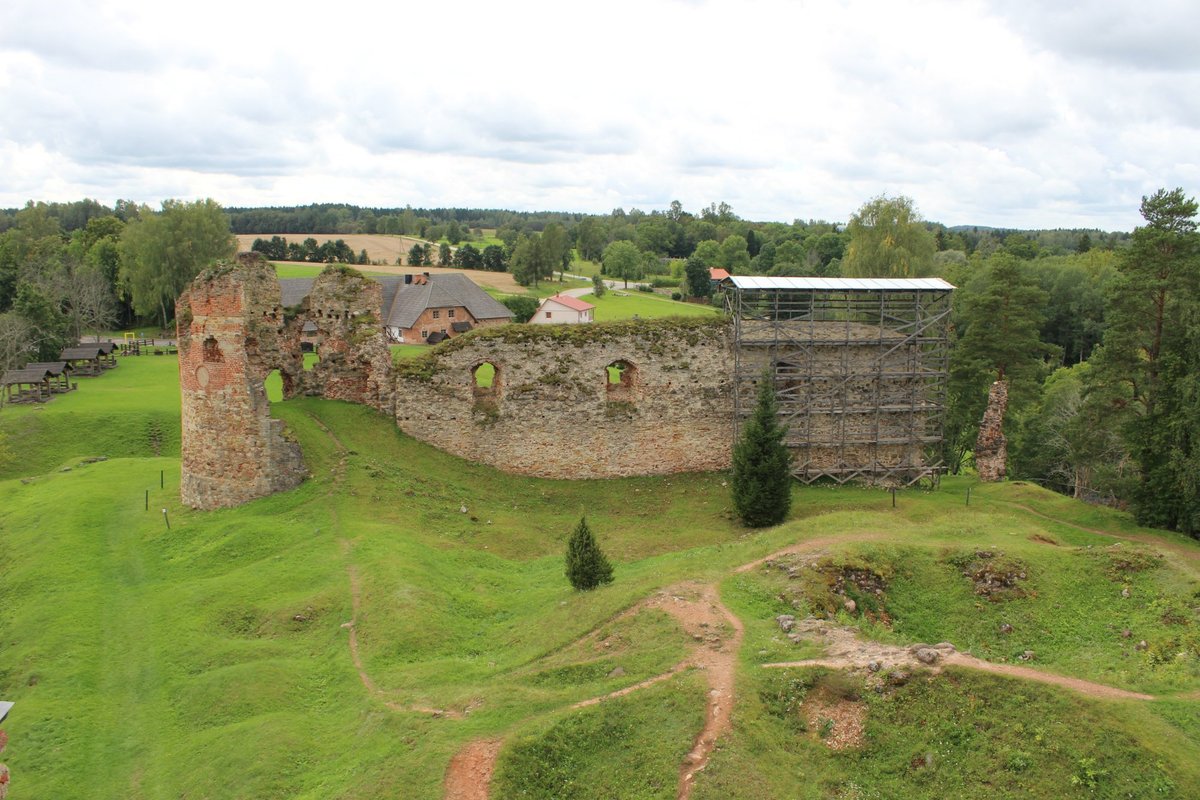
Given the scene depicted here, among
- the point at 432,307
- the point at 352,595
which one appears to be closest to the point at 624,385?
the point at 352,595

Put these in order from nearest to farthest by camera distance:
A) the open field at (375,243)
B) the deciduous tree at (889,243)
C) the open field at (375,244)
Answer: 1. the deciduous tree at (889,243)
2. the open field at (375,244)
3. the open field at (375,243)

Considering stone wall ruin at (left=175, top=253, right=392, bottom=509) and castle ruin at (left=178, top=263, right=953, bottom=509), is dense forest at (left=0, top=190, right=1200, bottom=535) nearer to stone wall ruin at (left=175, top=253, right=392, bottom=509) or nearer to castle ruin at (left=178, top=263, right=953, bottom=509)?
castle ruin at (left=178, top=263, right=953, bottom=509)

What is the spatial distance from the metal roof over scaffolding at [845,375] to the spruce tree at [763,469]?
15.5 ft

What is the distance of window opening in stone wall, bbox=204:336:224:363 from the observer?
24.5 meters

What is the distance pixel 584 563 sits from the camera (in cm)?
1795

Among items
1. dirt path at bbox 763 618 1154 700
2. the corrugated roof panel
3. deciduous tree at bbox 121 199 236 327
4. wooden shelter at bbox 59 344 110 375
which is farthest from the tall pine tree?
deciduous tree at bbox 121 199 236 327

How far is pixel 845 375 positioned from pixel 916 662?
1705 cm

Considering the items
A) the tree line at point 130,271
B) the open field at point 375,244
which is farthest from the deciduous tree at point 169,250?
the open field at point 375,244

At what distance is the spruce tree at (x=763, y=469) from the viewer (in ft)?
80.0

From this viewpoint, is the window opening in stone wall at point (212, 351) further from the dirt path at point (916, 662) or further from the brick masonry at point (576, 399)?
the dirt path at point (916, 662)

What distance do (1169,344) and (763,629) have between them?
1831cm

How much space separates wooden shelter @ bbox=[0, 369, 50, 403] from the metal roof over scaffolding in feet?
117

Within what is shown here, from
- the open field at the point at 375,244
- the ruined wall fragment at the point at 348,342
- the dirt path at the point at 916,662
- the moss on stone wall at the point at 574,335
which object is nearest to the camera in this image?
the dirt path at the point at 916,662

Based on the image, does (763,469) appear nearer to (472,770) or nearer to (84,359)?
(472,770)
